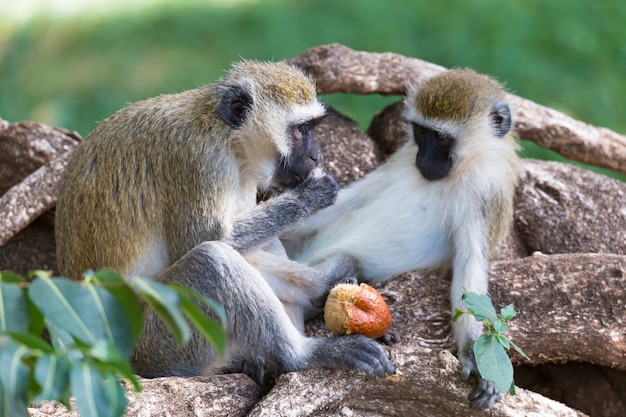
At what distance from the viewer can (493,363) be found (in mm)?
3318

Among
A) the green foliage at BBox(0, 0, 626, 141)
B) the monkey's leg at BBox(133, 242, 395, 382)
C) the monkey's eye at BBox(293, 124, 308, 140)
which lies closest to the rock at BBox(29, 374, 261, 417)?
the monkey's leg at BBox(133, 242, 395, 382)

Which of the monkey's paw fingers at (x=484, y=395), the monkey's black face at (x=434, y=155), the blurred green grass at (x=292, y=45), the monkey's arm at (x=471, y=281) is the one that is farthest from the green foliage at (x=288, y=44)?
the monkey's paw fingers at (x=484, y=395)

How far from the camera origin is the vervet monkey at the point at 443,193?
453cm

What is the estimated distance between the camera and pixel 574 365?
4.84 metres

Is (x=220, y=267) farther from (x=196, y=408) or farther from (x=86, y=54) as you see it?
(x=86, y=54)

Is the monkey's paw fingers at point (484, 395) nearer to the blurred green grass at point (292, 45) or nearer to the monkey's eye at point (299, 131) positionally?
the monkey's eye at point (299, 131)

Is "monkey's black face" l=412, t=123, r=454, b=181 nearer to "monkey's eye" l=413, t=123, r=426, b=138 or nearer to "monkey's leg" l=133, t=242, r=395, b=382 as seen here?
"monkey's eye" l=413, t=123, r=426, b=138

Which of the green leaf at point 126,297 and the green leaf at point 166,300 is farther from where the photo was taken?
the green leaf at point 126,297

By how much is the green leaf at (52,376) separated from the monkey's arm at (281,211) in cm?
218

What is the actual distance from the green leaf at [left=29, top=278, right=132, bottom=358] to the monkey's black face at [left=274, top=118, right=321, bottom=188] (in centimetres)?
235

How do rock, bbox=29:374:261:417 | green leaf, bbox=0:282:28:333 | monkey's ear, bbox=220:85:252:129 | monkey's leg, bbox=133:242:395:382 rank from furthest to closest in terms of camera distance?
monkey's ear, bbox=220:85:252:129 → monkey's leg, bbox=133:242:395:382 → rock, bbox=29:374:261:417 → green leaf, bbox=0:282:28:333

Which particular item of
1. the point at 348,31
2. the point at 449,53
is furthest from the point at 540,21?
the point at 348,31

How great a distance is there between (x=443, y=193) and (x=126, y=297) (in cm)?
312

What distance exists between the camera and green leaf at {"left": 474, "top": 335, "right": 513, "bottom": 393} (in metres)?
3.26
